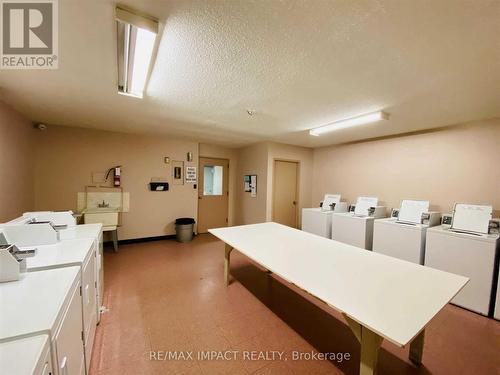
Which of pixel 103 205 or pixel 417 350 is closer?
pixel 417 350

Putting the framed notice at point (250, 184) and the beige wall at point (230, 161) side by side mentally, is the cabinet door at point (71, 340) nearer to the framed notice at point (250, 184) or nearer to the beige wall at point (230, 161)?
the framed notice at point (250, 184)

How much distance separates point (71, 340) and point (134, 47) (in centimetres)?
185

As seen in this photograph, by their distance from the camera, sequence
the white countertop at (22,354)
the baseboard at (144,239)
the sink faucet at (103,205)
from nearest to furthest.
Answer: the white countertop at (22,354) < the sink faucet at (103,205) < the baseboard at (144,239)

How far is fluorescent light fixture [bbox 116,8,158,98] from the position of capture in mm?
1201

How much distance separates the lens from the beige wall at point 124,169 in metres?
3.62

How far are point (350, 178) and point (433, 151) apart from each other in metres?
1.49

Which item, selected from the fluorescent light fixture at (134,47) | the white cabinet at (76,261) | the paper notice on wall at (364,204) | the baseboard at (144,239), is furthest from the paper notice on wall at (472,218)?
the baseboard at (144,239)

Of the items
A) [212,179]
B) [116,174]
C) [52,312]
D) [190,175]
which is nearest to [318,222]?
[212,179]

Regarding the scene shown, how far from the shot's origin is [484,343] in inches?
72.9

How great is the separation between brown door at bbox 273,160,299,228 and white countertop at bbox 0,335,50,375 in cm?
429

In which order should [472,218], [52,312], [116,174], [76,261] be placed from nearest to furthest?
[52,312], [76,261], [472,218], [116,174]

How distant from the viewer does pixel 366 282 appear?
4.55 feet

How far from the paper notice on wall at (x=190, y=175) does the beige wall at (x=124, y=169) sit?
113 mm

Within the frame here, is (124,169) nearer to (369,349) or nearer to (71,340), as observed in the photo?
(71,340)
